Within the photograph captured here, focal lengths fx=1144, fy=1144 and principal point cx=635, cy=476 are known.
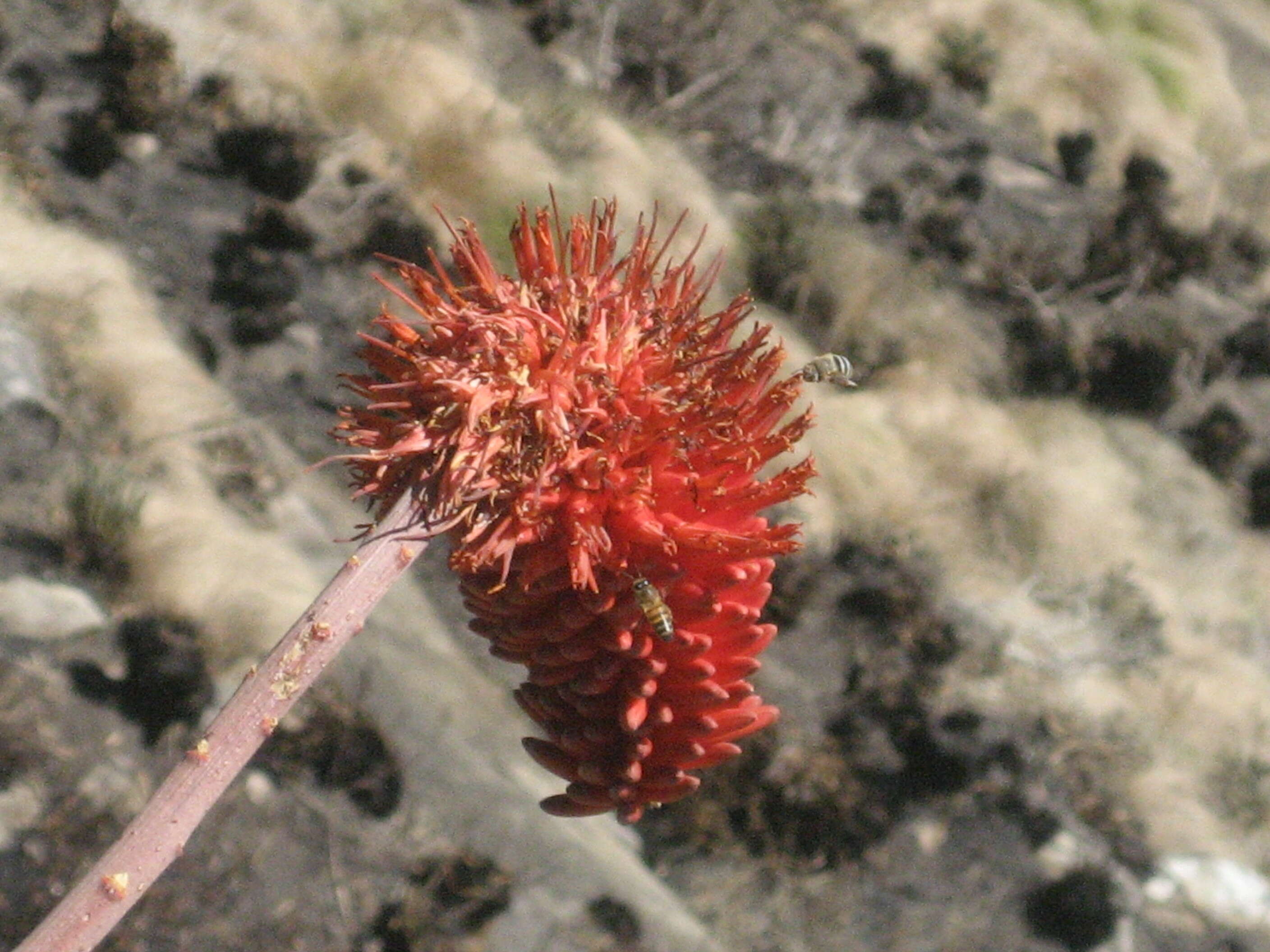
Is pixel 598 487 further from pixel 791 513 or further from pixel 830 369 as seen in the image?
pixel 791 513

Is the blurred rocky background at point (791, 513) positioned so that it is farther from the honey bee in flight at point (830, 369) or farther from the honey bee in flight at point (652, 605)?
the honey bee in flight at point (652, 605)

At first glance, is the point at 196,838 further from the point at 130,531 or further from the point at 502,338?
the point at 502,338

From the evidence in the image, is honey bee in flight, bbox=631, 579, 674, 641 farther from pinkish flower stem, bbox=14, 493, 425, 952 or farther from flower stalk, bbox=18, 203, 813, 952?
pinkish flower stem, bbox=14, 493, 425, 952

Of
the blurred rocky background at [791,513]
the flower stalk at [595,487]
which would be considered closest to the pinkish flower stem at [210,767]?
the flower stalk at [595,487]

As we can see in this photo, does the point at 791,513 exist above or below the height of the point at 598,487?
below

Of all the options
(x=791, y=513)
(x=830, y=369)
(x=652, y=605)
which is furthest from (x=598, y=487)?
(x=791, y=513)

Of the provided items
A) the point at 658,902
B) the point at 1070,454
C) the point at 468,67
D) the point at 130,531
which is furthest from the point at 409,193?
the point at 1070,454
